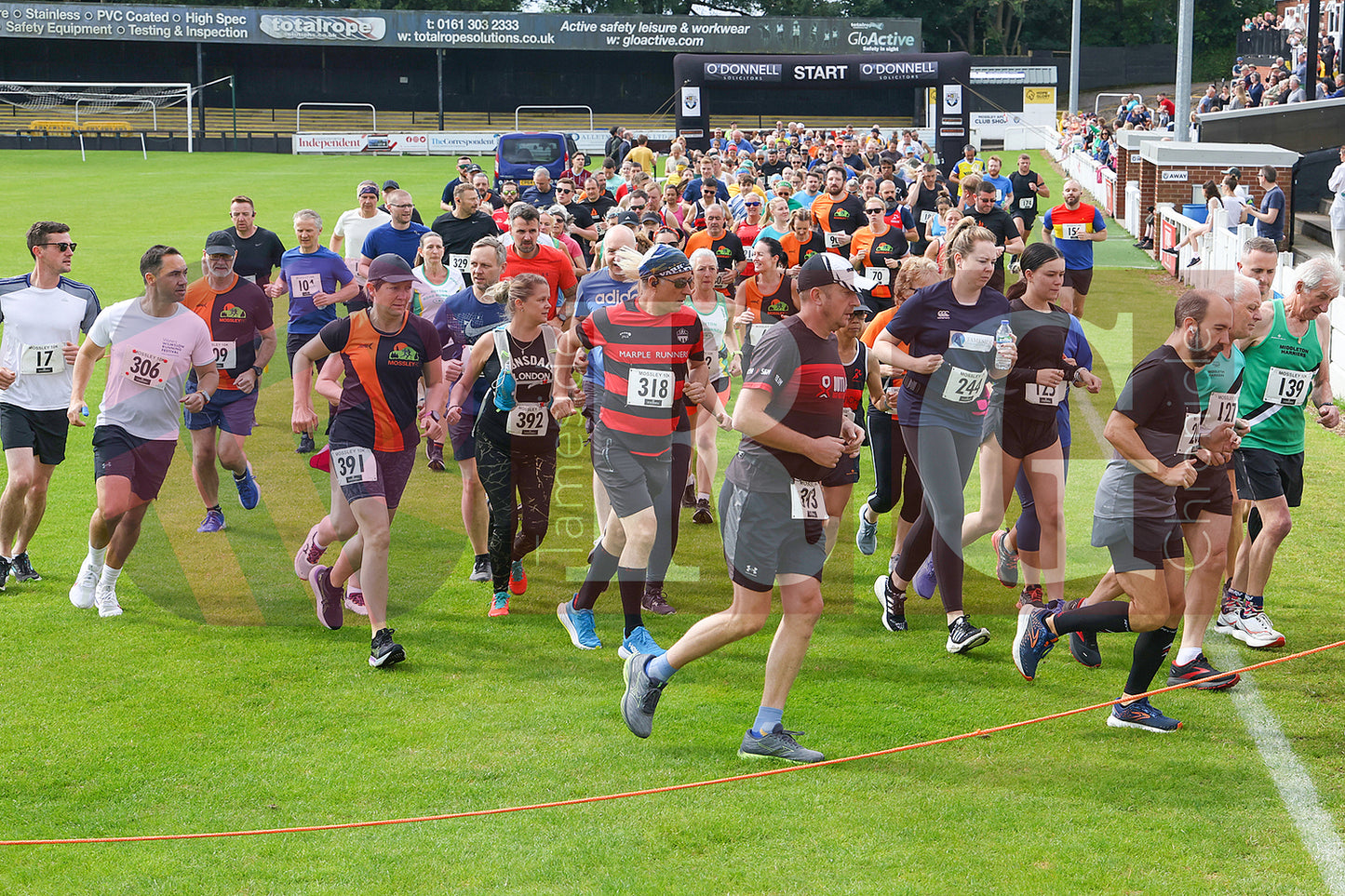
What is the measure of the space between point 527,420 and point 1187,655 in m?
3.68

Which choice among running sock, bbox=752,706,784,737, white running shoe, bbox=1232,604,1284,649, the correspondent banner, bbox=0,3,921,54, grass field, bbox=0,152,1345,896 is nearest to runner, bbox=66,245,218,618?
grass field, bbox=0,152,1345,896

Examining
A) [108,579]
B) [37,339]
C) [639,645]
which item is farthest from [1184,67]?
[108,579]

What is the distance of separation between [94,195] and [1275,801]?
112 feet

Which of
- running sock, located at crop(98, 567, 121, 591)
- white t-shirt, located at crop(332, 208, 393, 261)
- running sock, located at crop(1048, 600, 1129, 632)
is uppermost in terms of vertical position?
white t-shirt, located at crop(332, 208, 393, 261)

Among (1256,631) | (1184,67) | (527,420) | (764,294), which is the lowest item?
(1256,631)

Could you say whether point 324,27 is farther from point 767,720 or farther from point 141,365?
point 767,720

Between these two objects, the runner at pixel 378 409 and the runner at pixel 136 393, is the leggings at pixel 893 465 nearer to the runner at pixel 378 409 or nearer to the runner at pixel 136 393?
the runner at pixel 378 409

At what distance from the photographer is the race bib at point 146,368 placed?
7.19 m

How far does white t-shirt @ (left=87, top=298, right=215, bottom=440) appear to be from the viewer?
7.20 m

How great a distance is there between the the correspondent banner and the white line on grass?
57.0 metres

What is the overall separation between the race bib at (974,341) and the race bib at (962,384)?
0.12m

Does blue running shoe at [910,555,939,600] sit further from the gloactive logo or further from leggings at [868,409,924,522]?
the gloactive logo

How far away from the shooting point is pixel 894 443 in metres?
7.83

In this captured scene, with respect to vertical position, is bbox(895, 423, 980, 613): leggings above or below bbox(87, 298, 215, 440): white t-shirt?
below
